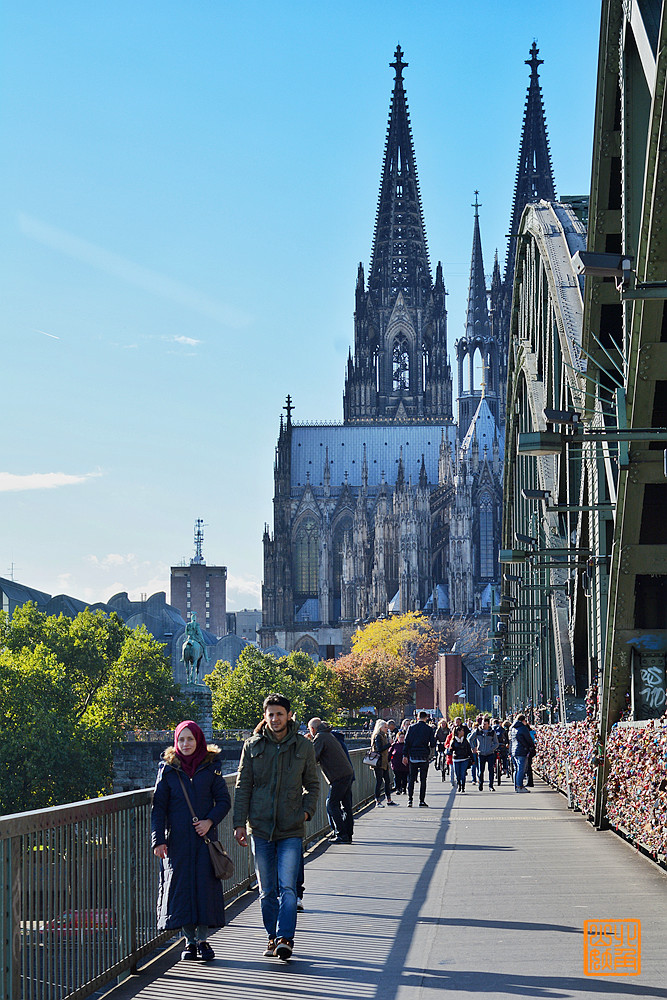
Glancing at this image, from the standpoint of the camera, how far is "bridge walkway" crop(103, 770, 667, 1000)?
7.24 m

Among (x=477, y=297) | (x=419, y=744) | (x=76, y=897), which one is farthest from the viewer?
(x=477, y=297)

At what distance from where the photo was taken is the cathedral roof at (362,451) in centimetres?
13300

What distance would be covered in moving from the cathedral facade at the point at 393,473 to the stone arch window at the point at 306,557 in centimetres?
12

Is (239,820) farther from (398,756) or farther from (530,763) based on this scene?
(530,763)

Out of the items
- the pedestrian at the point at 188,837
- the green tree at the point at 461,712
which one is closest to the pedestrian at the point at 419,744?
the pedestrian at the point at 188,837

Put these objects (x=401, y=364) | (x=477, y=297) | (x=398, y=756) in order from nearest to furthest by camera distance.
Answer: (x=398, y=756) → (x=401, y=364) → (x=477, y=297)

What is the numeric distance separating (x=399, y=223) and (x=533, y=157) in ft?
45.8

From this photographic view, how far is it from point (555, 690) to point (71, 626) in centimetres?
5489

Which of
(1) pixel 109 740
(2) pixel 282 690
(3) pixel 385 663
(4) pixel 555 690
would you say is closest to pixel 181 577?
(3) pixel 385 663

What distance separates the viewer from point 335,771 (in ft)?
50.4

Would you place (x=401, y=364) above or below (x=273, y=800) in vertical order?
above

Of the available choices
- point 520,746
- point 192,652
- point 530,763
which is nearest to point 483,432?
point 192,652

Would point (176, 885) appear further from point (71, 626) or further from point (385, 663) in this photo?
point (385, 663)

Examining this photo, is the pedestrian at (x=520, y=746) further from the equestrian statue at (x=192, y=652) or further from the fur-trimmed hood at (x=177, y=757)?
the equestrian statue at (x=192, y=652)
